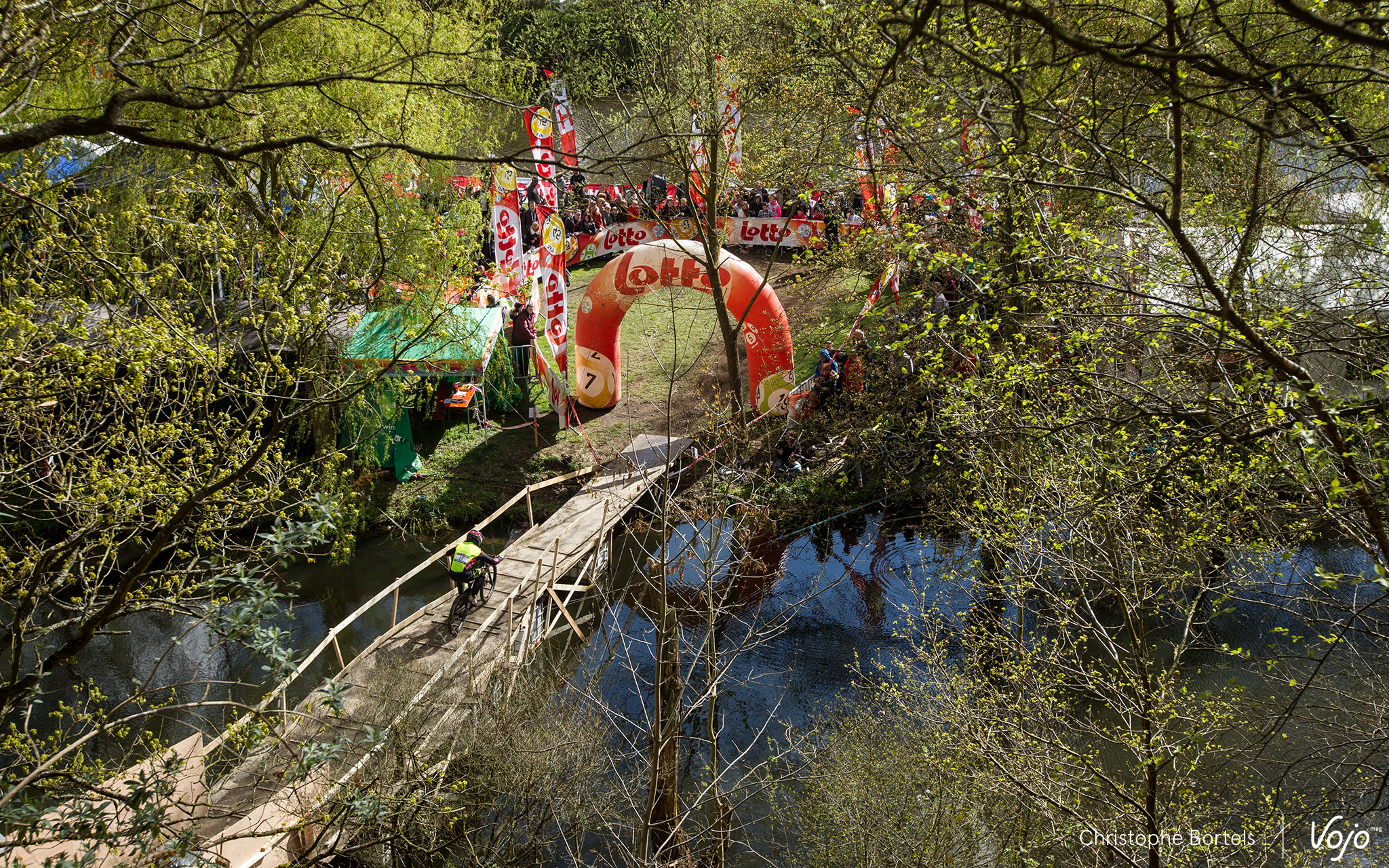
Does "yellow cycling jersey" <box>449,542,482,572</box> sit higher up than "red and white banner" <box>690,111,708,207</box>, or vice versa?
"red and white banner" <box>690,111,708,207</box>

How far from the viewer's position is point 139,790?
12.9ft

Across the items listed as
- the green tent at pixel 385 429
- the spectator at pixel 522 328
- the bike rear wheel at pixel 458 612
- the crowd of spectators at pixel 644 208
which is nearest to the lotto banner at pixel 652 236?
the crowd of spectators at pixel 644 208

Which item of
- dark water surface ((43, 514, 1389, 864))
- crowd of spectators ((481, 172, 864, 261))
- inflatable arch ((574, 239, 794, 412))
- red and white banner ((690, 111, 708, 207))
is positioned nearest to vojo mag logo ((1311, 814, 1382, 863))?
dark water surface ((43, 514, 1389, 864))

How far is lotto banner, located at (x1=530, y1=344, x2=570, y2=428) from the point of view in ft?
53.1

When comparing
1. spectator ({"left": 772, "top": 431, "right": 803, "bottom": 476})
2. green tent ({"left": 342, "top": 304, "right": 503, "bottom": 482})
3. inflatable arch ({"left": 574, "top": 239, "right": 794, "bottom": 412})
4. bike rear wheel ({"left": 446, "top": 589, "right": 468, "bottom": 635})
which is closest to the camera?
bike rear wheel ({"left": 446, "top": 589, "right": 468, "bottom": 635})

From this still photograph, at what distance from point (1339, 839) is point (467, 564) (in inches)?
351

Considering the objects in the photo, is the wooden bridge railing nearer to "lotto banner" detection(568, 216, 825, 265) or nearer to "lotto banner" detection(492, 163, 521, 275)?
"lotto banner" detection(492, 163, 521, 275)

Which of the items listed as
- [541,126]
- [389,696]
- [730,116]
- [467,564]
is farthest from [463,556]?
[730,116]

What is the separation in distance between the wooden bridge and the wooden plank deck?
20 mm

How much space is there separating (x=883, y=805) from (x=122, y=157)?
1265 centimetres

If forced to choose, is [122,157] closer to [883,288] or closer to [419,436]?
[419,436]

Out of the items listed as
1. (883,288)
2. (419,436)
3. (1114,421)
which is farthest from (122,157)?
(883,288)

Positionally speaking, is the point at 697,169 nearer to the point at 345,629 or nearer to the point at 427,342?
the point at 427,342

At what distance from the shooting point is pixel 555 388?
16391mm
